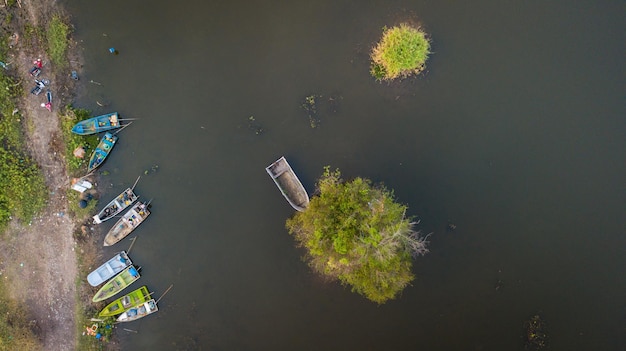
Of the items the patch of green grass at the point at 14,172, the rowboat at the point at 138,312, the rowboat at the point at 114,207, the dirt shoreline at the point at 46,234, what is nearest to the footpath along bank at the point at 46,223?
the dirt shoreline at the point at 46,234

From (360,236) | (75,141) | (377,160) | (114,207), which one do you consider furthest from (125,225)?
(377,160)

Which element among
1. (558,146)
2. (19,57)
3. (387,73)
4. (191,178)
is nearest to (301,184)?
(191,178)

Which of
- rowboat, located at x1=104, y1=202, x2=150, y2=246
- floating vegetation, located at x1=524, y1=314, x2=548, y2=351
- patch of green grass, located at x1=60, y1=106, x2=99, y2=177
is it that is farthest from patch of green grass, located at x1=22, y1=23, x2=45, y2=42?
floating vegetation, located at x1=524, y1=314, x2=548, y2=351

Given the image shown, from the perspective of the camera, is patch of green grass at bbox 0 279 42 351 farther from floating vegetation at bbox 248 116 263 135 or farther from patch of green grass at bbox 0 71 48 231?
floating vegetation at bbox 248 116 263 135

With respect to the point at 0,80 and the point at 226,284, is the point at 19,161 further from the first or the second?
the point at 226,284

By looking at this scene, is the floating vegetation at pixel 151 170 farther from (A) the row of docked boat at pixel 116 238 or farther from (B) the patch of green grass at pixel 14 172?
(B) the patch of green grass at pixel 14 172

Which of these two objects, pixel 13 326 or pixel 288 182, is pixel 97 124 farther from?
pixel 13 326

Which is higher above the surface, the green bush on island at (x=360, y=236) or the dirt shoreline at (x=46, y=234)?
the dirt shoreline at (x=46, y=234)
